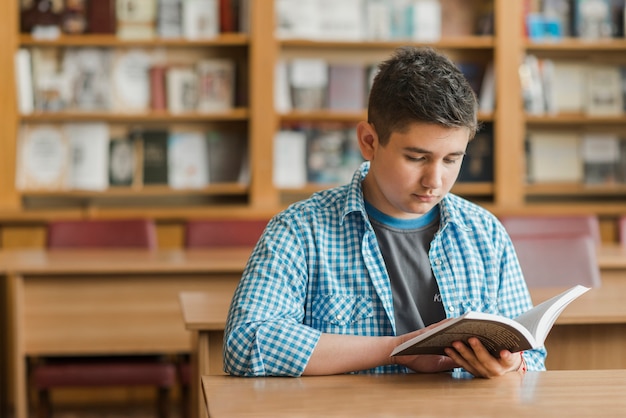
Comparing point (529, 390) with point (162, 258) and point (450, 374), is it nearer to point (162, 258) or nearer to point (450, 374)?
point (450, 374)

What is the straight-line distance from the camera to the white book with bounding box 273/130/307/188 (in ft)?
17.4

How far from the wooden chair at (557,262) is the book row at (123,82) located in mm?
2536

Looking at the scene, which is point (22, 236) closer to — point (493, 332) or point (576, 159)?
point (576, 159)

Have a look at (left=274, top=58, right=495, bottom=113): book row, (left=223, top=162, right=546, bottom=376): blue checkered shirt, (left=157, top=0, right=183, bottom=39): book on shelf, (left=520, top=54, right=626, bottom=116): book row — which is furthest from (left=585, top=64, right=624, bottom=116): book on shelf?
(left=223, top=162, right=546, bottom=376): blue checkered shirt

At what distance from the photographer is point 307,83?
17.4 feet

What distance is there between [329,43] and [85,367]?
8.14ft

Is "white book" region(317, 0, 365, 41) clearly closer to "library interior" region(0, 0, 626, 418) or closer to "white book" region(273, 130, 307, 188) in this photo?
"library interior" region(0, 0, 626, 418)

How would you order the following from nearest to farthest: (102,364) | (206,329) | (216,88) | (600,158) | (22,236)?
(206,329) < (102,364) < (22,236) < (216,88) < (600,158)

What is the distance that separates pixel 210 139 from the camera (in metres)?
5.35

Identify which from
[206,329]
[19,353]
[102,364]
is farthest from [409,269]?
[19,353]

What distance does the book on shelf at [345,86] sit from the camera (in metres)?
5.32

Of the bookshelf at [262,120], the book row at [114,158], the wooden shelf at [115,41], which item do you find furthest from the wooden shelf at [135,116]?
the wooden shelf at [115,41]

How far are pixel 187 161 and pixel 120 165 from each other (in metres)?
0.35

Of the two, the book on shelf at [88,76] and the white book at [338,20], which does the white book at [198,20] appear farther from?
the white book at [338,20]
